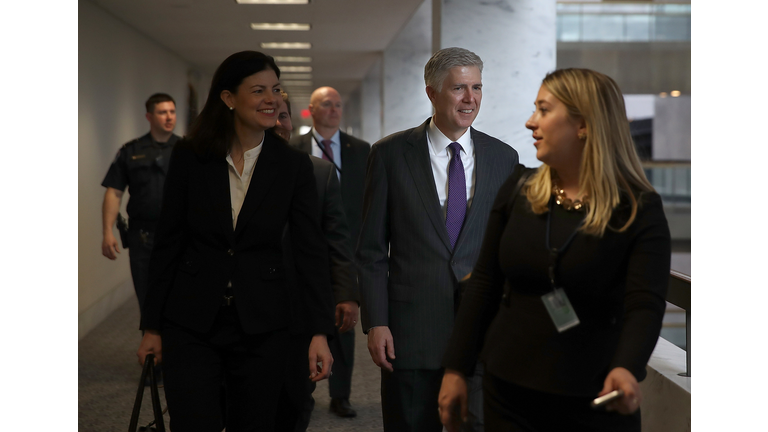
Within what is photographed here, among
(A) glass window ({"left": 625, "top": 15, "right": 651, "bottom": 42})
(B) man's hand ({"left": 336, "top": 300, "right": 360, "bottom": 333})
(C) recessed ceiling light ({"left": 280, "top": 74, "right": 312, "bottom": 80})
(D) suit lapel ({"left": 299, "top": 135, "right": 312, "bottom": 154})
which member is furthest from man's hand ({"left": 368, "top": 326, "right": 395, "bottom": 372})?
(A) glass window ({"left": 625, "top": 15, "right": 651, "bottom": 42})

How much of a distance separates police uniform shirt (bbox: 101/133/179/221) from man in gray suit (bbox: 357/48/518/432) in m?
A: 3.09

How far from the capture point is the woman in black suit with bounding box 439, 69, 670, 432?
5.71 ft

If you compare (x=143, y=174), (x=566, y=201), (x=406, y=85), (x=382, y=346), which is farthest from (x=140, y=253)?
(x=406, y=85)

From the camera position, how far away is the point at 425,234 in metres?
2.76

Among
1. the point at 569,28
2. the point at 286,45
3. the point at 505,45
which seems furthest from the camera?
the point at 569,28

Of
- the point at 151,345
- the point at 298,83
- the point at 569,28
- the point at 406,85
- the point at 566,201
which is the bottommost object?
the point at 151,345

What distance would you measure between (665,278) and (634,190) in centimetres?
23

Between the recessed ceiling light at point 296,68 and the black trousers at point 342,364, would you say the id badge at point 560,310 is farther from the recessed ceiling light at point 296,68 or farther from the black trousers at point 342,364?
the recessed ceiling light at point 296,68

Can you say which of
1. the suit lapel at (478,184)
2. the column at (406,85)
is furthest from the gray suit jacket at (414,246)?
the column at (406,85)

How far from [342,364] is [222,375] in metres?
2.24

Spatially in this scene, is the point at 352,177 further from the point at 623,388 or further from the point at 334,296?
the point at 623,388

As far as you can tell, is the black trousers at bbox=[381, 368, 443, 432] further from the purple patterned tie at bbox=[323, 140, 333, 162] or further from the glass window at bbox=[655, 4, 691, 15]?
the glass window at bbox=[655, 4, 691, 15]

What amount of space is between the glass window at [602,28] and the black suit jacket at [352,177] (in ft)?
48.5
